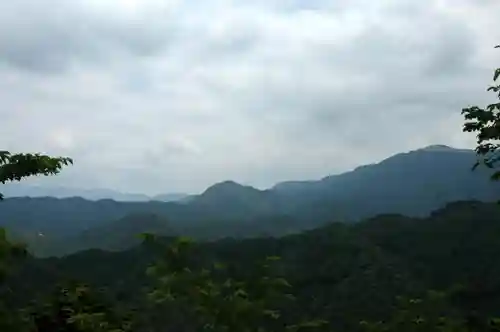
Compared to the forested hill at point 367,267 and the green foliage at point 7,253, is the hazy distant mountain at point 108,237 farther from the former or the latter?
the green foliage at point 7,253

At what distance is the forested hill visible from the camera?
Result: 1003 inches

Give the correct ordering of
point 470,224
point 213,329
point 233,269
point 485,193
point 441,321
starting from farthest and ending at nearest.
Answer: point 485,193 < point 470,224 < point 233,269 < point 441,321 < point 213,329

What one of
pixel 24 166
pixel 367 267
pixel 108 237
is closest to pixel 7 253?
pixel 24 166

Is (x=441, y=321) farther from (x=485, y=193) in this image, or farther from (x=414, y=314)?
(x=485, y=193)

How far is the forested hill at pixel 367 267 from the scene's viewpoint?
2547cm

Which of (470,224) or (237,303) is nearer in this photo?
(237,303)

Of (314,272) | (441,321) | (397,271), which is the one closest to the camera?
(441,321)

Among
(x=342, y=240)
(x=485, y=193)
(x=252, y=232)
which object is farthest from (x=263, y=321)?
(x=485, y=193)

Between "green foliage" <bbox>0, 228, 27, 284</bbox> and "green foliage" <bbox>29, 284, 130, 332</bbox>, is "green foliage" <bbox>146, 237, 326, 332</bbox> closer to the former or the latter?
"green foliage" <bbox>29, 284, 130, 332</bbox>

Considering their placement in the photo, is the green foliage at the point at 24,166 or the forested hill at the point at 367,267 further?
the forested hill at the point at 367,267

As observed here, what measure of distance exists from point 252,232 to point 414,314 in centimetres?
A: 12280

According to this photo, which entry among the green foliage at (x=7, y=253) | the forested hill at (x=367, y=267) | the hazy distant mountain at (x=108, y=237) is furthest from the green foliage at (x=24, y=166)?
the hazy distant mountain at (x=108, y=237)

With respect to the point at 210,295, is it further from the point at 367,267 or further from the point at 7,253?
the point at 367,267

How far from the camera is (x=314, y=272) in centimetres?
6006
